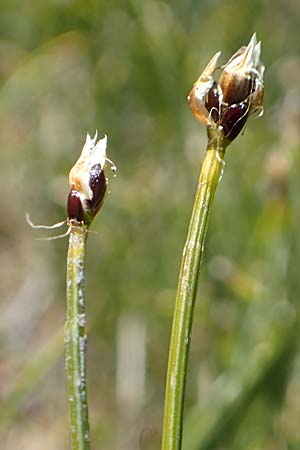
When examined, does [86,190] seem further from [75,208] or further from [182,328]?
[182,328]

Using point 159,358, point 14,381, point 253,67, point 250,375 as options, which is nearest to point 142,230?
point 159,358

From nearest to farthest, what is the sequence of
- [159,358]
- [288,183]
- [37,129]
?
[288,183] → [159,358] → [37,129]

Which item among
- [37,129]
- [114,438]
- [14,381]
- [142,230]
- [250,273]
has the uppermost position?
[37,129]

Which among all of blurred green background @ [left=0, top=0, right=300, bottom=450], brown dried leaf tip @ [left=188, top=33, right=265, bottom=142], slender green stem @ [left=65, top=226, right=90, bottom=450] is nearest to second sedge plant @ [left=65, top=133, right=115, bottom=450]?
slender green stem @ [left=65, top=226, right=90, bottom=450]

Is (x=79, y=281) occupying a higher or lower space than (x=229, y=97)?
lower

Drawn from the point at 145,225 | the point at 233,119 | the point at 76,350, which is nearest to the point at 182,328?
the point at 76,350

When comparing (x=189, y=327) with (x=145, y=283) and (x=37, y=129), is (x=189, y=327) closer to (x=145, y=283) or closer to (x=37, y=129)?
(x=145, y=283)
